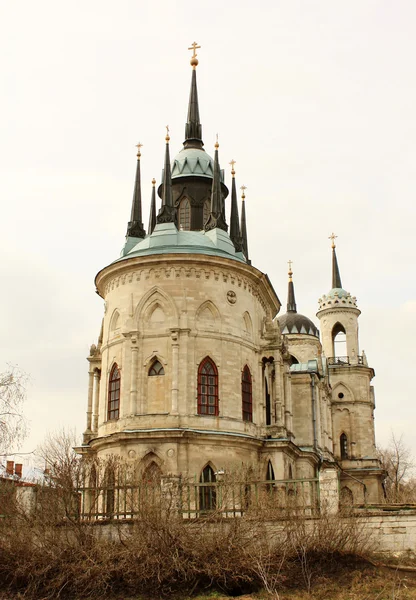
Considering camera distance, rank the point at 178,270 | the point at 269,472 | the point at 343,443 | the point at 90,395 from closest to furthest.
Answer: the point at 178,270
the point at 269,472
the point at 90,395
the point at 343,443

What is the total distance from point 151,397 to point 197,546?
36.4ft

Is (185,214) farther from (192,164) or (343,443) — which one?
(343,443)

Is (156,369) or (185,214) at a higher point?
(185,214)

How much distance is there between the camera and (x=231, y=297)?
33406 mm

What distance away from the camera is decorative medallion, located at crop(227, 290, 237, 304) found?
33312 mm

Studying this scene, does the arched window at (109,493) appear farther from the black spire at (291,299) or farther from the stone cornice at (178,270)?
the black spire at (291,299)

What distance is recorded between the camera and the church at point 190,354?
30844mm

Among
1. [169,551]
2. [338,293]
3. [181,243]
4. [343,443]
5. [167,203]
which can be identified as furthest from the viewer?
[338,293]

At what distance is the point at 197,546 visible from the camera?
20953 millimetres

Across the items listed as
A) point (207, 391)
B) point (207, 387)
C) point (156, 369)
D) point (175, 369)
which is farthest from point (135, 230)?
point (207, 391)

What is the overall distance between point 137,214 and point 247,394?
452 inches

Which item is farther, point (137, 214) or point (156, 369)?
point (137, 214)

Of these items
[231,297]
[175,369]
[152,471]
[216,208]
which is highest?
[216,208]

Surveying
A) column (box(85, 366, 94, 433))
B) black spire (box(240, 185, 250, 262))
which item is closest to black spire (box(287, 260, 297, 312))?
black spire (box(240, 185, 250, 262))
